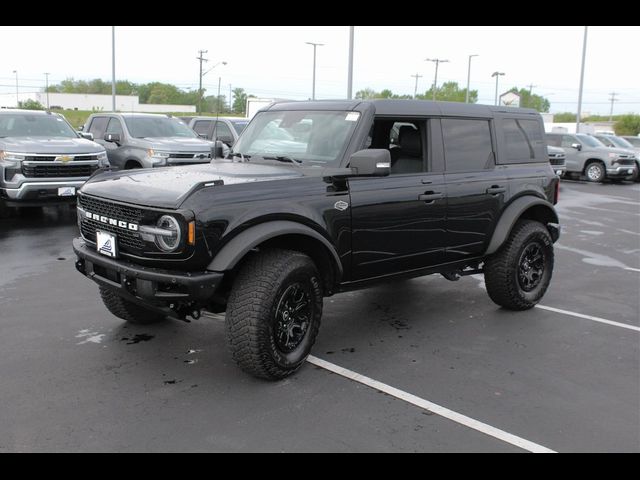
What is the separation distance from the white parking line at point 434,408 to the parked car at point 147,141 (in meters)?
7.71

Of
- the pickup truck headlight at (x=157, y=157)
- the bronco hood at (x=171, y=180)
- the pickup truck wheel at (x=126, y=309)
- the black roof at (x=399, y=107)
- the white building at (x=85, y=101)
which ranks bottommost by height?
the pickup truck wheel at (x=126, y=309)

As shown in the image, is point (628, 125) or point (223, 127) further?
point (628, 125)

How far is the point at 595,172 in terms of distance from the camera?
22.6 m

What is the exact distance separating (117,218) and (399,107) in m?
2.49

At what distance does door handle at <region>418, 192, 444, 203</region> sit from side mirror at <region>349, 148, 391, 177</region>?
70 cm

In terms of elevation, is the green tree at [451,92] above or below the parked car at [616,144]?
above

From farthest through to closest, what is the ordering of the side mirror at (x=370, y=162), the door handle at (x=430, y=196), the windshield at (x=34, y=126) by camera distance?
the windshield at (x=34, y=126) → the door handle at (x=430, y=196) → the side mirror at (x=370, y=162)

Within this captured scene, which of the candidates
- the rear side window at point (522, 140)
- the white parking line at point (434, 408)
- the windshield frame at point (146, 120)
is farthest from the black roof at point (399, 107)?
the windshield frame at point (146, 120)

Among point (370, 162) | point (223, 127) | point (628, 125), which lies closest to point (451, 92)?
point (628, 125)

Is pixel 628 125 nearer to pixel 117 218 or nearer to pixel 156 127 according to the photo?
pixel 156 127

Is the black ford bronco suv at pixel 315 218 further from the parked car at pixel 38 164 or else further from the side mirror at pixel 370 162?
the parked car at pixel 38 164

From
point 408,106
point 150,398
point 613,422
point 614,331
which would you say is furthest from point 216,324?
point 614,331

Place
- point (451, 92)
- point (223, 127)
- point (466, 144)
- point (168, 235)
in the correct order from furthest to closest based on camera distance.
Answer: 1. point (451, 92)
2. point (223, 127)
3. point (466, 144)
4. point (168, 235)

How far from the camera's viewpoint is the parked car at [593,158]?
22094mm
